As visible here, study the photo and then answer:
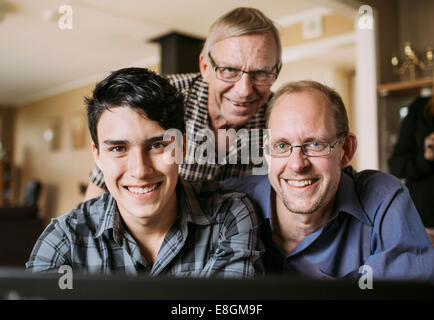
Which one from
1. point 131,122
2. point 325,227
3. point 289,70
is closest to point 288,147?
point 325,227

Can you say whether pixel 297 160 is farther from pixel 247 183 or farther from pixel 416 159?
pixel 416 159

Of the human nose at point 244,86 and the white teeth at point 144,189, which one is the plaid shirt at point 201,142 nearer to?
the human nose at point 244,86

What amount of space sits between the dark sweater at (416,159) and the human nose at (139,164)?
1.78m

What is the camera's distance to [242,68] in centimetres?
129

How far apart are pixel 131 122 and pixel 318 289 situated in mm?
690

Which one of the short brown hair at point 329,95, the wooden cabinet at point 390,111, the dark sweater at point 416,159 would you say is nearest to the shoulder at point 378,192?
the short brown hair at point 329,95

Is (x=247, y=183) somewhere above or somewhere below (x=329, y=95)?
below

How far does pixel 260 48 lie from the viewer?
1290 mm

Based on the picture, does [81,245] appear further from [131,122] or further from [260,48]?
[260,48]

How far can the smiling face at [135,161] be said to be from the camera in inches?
35.9

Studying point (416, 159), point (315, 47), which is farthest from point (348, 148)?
point (315, 47)

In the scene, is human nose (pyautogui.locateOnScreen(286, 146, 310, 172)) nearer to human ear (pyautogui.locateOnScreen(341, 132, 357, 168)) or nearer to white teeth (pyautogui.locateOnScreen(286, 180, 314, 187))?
white teeth (pyautogui.locateOnScreen(286, 180, 314, 187))

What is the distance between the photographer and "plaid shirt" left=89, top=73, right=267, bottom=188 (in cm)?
145

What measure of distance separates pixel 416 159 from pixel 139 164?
188cm
